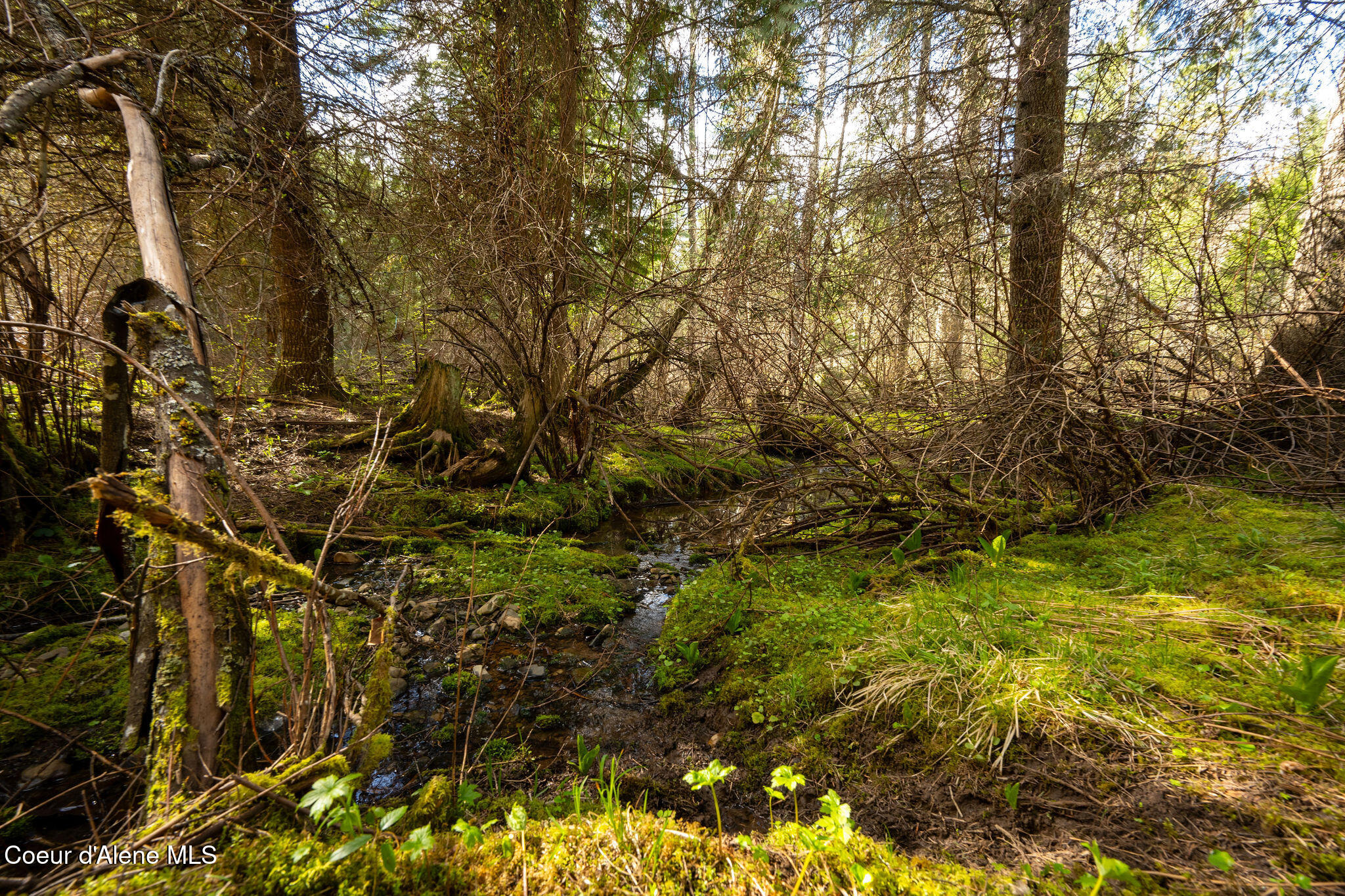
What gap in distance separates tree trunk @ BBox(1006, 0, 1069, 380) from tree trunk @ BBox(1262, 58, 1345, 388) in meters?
1.62

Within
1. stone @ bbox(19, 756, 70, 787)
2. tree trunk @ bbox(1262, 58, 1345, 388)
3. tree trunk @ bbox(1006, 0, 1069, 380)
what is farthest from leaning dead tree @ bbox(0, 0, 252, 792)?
tree trunk @ bbox(1262, 58, 1345, 388)

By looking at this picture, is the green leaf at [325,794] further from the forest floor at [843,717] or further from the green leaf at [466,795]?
the green leaf at [466,795]

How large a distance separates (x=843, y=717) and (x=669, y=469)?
196 inches

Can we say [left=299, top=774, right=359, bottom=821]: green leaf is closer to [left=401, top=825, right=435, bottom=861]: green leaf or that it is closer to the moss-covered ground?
[left=401, top=825, right=435, bottom=861]: green leaf

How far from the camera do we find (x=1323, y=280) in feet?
12.5

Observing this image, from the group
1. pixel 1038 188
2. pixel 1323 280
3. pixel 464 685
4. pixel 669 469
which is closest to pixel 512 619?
pixel 464 685

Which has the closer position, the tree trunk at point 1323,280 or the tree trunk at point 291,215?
the tree trunk at point 291,215

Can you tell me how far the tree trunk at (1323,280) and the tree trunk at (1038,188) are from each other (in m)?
1.62

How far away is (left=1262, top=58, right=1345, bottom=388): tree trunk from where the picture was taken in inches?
152

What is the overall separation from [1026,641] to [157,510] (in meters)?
2.92

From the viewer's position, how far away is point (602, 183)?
224 inches

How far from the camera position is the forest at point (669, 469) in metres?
1.34

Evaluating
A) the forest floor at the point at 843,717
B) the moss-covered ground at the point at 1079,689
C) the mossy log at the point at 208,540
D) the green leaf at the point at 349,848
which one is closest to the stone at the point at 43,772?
the forest floor at the point at 843,717

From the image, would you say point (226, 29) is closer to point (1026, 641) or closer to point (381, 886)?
point (381, 886)
